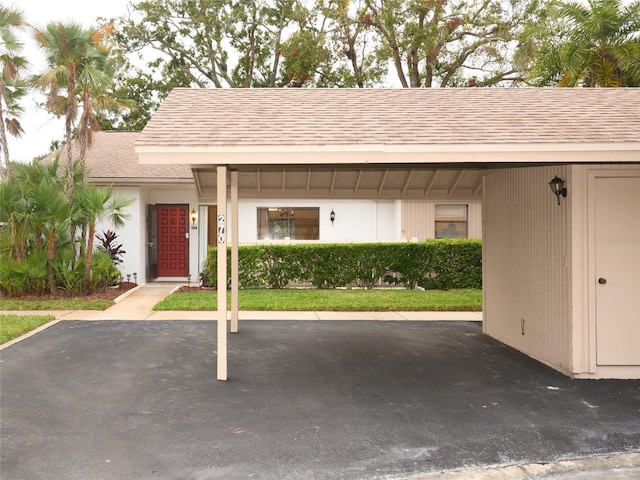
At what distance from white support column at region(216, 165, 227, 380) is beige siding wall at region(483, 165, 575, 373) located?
3998 millimetres

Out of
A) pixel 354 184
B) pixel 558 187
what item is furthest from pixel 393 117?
pixel 354 184

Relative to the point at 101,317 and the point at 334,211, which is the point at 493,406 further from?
the point at 334,211

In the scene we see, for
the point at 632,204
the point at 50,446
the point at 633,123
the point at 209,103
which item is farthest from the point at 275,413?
the point at 633,123

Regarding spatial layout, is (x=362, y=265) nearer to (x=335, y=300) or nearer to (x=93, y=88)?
(x=335, y=300)

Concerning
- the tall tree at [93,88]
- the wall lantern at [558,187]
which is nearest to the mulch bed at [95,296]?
the tall tree at [93,88]

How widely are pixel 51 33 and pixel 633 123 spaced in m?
11.3

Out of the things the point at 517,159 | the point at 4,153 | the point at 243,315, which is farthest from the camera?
the point at 4,153

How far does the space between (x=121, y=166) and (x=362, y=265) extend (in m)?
7.31

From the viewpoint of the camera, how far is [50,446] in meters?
4.10

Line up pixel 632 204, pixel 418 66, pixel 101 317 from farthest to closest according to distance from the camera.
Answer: pixel 418 66 < pixel 101 317 < pixel 632 204

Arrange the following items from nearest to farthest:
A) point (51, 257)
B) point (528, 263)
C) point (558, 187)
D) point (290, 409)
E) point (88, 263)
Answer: point (290, 409), point (558, 187), point (528, 263), point (51, 257), point (88, 263)

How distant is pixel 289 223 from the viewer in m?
16.2

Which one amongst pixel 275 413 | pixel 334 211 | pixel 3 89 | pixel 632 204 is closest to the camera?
pixel 275 413

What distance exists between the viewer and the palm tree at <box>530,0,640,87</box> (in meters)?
13.6
